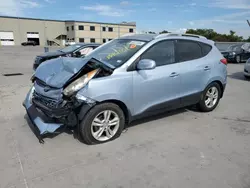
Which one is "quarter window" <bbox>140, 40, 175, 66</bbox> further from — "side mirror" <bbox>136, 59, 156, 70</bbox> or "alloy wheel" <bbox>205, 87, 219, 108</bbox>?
"alloy wheel" <bbox>205, 87, 219, 108</bbox>

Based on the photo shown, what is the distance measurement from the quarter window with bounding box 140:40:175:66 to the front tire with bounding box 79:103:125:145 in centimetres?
107

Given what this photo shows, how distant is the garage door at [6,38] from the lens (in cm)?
5838

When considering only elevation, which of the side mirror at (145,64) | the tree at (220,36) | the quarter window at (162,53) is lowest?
the side mirror at (145,64)

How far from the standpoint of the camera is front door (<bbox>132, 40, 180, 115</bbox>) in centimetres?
356

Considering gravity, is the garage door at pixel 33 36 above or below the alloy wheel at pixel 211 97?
above

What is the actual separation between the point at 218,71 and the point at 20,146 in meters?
4.21

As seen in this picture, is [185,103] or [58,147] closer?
[58,147]

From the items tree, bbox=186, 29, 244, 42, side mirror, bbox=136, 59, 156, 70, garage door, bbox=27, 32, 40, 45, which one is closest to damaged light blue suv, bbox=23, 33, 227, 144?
side mirror, bbox=136, 59, 156, 70

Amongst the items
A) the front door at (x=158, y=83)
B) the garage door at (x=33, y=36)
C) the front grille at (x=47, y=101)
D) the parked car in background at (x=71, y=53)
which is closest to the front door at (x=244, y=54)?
the parked car in background at (x=71, y=53)

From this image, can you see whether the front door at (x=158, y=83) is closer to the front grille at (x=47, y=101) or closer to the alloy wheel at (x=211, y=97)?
the alloy wheel at (x=211, y=97)

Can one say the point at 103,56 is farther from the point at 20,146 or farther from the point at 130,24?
the point at 130,24

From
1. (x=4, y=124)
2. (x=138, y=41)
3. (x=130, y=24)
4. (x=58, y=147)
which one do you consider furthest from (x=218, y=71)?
(x=130, y=24)

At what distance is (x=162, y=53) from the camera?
3.89 metres

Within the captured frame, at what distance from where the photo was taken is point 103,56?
397 centimetres
